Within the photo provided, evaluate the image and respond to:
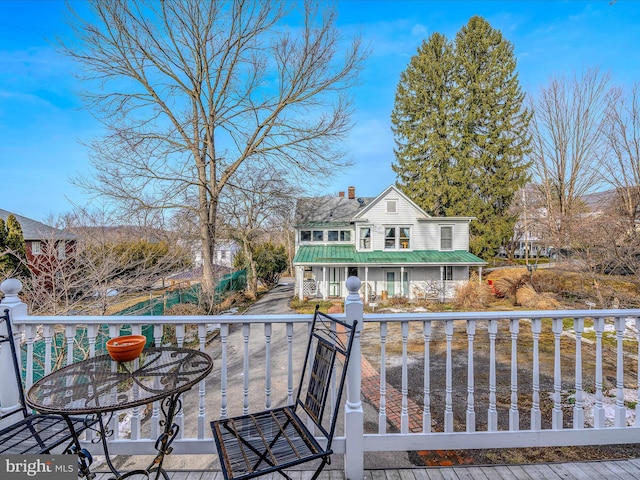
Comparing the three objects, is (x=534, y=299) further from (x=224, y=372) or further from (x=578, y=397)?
(x=224, y=372)

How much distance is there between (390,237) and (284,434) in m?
14.9

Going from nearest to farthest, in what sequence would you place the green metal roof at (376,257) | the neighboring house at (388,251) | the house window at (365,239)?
the green metal roof at (376,257), the neighboring house at (388,251), the house window at (365,239)

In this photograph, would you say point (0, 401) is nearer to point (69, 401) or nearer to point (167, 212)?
point (69, 401)

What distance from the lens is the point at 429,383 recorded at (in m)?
2.71

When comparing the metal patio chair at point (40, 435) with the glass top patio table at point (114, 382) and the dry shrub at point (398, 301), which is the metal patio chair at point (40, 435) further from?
the dry shrub at point (398, 301)

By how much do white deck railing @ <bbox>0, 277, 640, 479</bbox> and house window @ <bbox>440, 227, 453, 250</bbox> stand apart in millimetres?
6779

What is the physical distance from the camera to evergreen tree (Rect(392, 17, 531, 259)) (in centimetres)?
2119

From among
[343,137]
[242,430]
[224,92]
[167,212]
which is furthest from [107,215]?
[242,430]

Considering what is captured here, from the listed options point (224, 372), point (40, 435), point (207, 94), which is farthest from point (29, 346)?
point (207, 94)

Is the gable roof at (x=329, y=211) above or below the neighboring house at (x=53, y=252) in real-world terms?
above

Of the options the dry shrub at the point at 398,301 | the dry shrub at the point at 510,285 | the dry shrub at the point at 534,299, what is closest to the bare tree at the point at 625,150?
the dry shrub at the point at 534,299

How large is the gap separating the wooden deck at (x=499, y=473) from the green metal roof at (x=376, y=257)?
1225cm

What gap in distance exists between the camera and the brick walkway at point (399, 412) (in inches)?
130

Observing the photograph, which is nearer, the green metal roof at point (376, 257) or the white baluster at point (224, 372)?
the white baluster at point (224, 372)
